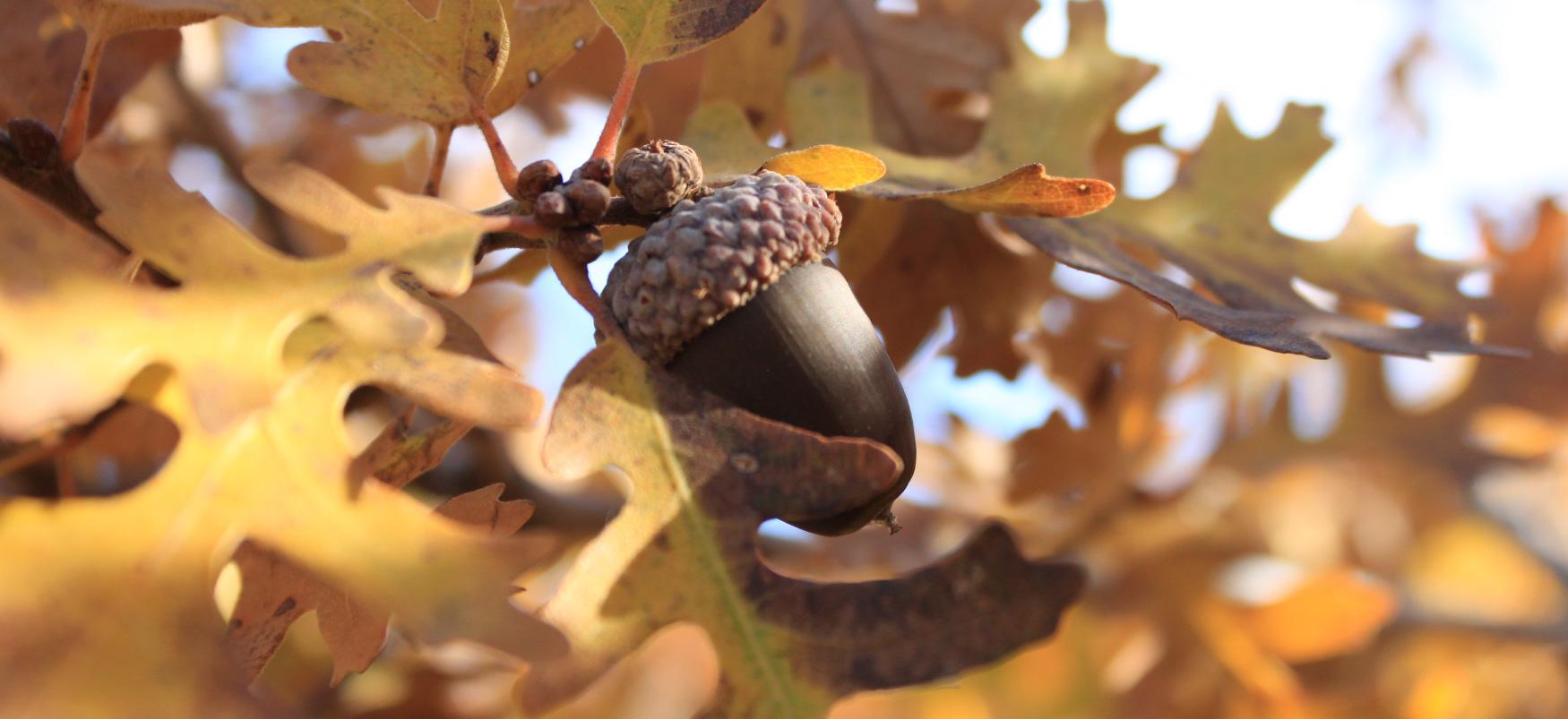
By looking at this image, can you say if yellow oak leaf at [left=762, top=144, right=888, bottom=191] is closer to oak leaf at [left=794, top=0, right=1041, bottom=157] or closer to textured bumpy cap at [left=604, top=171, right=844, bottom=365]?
textured bumpy cap at [left=604, top=171, right=844, bottom=365]

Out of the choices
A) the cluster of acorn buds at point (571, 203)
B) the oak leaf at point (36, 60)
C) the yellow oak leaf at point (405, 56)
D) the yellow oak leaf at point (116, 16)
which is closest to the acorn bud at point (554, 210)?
the cluster of acorn buds at point (571, 203)

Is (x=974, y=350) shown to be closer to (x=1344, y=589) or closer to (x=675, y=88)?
(x=675, y=88)

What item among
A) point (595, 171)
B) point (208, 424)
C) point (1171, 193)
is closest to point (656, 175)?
point (595, 171)

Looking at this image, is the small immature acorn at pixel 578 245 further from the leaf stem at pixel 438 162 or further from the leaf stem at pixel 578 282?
the leaf stem at pixel 438 162

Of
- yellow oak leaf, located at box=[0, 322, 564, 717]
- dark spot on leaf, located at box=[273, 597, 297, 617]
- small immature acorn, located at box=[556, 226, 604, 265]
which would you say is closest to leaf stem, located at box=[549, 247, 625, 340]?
small immature acorn, located at box=[556, 226, 604, 265]

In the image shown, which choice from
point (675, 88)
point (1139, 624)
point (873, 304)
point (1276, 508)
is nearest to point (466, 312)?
point (675, 88)

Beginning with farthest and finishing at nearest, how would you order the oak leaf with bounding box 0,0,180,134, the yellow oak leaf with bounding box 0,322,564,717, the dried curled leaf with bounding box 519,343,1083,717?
the oak leaf with bounding box 0,0,180,134
the dried curled leaf with bounding box 519,343,1083,717
the yellow oak leaf with bounding box 0,322,564,717

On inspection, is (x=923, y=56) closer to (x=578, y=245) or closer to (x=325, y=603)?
(x=578, y=245)
